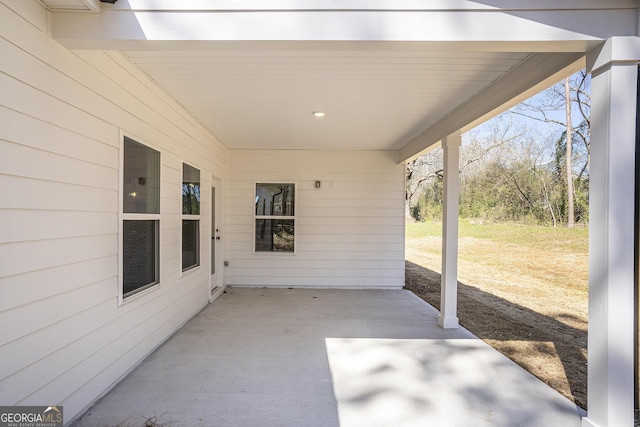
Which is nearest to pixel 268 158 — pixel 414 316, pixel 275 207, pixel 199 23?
pixel 275 207

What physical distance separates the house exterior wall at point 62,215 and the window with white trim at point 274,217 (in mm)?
3195

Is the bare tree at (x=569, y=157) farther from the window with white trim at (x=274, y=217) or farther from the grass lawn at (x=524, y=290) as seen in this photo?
the window with white trim at (x=274, y=217)

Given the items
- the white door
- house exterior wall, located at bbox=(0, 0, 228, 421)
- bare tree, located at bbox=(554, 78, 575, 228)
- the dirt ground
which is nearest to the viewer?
house exterior wall, located at bbox=(0, 0, 228, 421)

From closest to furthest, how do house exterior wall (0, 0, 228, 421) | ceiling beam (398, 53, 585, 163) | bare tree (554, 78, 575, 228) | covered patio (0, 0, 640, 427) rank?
house exterior wall (0, 0, 228, 421)
covered patio (0, 0, 640, 427)
ceiling beam (398, 53, 585, 163)
bare tree (554, 78, 575, 228)

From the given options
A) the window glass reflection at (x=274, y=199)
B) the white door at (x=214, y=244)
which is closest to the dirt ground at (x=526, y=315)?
the window glass reflection at (x=274, y=199)

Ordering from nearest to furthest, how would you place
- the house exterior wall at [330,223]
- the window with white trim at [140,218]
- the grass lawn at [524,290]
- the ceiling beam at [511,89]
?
the ceiling beam at [511,89] → the window with white trim at [140,218] → the grass lawn at [524,290] → the house exterior wall at [330,223]

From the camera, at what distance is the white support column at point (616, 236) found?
1.83m

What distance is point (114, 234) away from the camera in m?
2.48

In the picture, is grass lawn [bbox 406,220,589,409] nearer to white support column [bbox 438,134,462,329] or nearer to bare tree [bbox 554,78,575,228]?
white support column [bbox 438,134,462,329]

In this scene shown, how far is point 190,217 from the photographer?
4195 mm

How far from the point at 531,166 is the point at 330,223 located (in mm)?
11422

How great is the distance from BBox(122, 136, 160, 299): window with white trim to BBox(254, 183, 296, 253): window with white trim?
2988mm

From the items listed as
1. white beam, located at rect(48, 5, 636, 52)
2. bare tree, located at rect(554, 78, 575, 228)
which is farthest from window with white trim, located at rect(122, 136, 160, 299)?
bare tree, located at rect(554, 78, 575, 228)

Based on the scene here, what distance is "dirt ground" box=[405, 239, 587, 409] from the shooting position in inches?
115
